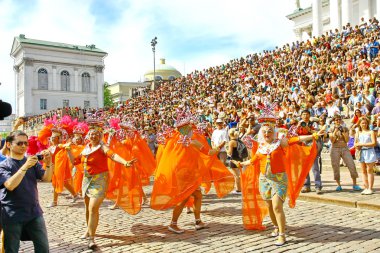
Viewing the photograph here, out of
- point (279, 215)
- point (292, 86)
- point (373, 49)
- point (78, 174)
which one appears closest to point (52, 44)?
point (292, 86)

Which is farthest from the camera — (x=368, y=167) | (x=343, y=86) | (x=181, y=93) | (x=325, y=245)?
(x=181, y=93)

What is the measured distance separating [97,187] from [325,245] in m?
3.39

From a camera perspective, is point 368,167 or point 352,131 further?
point 352,131

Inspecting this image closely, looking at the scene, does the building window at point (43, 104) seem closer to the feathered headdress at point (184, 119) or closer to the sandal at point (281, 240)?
the feathered headdress at point (184, 119)

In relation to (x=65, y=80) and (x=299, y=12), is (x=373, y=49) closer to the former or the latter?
(x=299, y=12)

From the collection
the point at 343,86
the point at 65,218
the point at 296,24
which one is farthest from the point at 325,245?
the point at 296,24

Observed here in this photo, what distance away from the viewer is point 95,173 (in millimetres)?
6246

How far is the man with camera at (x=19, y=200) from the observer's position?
4.09 meters

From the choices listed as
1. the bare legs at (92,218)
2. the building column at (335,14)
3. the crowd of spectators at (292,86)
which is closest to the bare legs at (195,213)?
the bare legs at (92,218)

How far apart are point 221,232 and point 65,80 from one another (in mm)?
70005

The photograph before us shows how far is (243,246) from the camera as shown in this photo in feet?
18.7

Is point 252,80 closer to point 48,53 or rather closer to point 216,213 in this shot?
point 216,213

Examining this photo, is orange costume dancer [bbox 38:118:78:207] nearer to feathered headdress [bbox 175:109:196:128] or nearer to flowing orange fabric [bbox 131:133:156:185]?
flowing orange fabric [bbox 131:133:156:185]

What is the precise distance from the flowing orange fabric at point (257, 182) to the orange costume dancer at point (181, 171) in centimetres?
81
